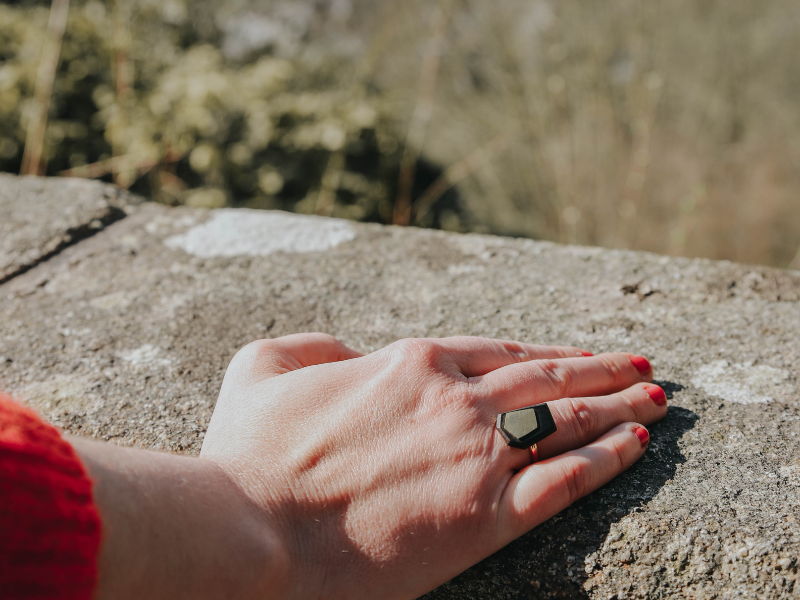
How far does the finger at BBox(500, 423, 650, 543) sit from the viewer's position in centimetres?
86

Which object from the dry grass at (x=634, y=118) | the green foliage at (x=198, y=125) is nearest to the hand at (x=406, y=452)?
the dry grass at (x=634, y=118)

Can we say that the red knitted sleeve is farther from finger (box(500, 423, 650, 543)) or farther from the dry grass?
the dry grass

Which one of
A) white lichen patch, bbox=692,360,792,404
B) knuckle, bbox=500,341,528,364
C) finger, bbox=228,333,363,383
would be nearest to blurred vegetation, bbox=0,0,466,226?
finger, bbox=228,333,363,383

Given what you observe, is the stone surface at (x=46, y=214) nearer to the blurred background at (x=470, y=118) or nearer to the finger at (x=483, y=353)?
the blurred background at (x=470, y=118)

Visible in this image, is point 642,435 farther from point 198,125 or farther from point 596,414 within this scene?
point 198,125

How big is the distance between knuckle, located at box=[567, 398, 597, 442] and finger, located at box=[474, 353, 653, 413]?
0.05 meters

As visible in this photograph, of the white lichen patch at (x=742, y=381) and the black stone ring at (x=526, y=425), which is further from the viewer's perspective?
the white lichen patch at (x=742, y=381)

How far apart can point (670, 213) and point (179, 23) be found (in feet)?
10.4

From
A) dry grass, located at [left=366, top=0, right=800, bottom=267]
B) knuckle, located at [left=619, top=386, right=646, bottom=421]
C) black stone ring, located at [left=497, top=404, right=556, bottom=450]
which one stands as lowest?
black stone ring, located at [left=497, top=404, right=556, bottom=450]

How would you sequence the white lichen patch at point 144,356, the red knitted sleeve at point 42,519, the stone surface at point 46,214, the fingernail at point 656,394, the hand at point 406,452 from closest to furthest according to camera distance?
1. the red knitted sleeve at point 42,519
2. the hand at point 406,452
3. the fingernail at point 656,394
4. the white lichen patch at point 144,356
5. the stone surface at point 46,214

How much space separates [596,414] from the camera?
996 millimetres

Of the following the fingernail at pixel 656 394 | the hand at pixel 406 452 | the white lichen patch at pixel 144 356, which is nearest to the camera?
the hand at pixel 406 452

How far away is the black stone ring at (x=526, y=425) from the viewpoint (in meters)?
0.92

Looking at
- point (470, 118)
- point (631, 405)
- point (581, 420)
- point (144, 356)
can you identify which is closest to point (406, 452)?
point (581, 420)
